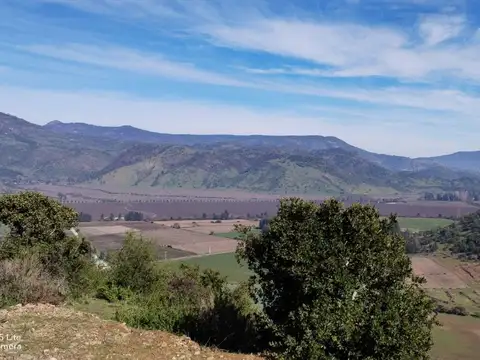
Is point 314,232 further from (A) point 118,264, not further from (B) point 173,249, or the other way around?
(B) point 173,249

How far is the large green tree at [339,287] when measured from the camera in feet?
39.0

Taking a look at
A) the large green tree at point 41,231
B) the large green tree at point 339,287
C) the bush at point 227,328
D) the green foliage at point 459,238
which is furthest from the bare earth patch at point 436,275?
the large green tree at point 339,287

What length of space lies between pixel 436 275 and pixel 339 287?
103 m

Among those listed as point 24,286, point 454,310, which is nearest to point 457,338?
point 454,310

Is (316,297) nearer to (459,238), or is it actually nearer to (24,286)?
(24,286)

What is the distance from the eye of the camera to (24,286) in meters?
17.5

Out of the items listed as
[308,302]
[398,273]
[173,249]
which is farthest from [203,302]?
[173,249]

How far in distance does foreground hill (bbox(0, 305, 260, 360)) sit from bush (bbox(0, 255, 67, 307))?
2750 mm

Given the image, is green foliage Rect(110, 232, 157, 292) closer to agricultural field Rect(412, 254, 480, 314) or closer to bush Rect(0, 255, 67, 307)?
bush Rect(0, 255, 67, 307)

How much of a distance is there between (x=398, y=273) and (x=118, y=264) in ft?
58.5

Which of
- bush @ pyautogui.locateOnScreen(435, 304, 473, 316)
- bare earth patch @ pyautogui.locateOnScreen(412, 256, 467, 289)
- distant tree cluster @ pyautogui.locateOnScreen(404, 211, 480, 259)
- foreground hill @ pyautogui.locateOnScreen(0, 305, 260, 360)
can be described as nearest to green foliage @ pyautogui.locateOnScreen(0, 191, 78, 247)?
foreground hill @ pyautogui.locateOnScreen(0, 305, 260, 360)

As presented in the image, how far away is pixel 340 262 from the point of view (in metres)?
12.8

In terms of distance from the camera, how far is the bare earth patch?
324 ft

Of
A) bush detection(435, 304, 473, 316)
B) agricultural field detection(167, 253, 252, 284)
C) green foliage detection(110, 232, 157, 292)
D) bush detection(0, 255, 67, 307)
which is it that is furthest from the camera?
agricultural field detection(167, 253, 252, 284)
